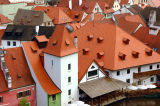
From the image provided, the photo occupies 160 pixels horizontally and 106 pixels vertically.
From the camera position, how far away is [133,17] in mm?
94688

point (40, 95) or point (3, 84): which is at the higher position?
point (3, 84)

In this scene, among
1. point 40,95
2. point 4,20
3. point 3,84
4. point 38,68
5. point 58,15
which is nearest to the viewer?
point 3,84

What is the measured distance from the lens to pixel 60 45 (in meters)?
53.7

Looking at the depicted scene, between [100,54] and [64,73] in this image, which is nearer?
[64,73]

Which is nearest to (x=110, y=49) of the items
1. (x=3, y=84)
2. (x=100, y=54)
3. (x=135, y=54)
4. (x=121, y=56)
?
(x=100, y=54)

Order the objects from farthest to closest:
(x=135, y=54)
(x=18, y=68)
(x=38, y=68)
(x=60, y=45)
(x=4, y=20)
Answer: (x=4, y=20), (x=135, y=54), (x=38, y=68), (x=18, y=68), (x=60, y=45)

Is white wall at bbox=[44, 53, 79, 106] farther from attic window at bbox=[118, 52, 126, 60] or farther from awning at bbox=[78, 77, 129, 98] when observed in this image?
attic window at bbox=[118, 52, 126, 60]

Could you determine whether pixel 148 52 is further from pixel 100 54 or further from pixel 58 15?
pixel 58 15

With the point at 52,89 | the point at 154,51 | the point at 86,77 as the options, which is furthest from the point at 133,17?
the point at 52,89

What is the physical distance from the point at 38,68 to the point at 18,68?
338 centimetres

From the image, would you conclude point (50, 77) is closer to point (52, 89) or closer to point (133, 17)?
point (52, 89)

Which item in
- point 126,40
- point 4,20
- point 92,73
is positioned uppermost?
point 4,20

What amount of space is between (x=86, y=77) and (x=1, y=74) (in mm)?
14653

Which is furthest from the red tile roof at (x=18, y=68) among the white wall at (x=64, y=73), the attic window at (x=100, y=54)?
the attic window at (x=100, y=54)
